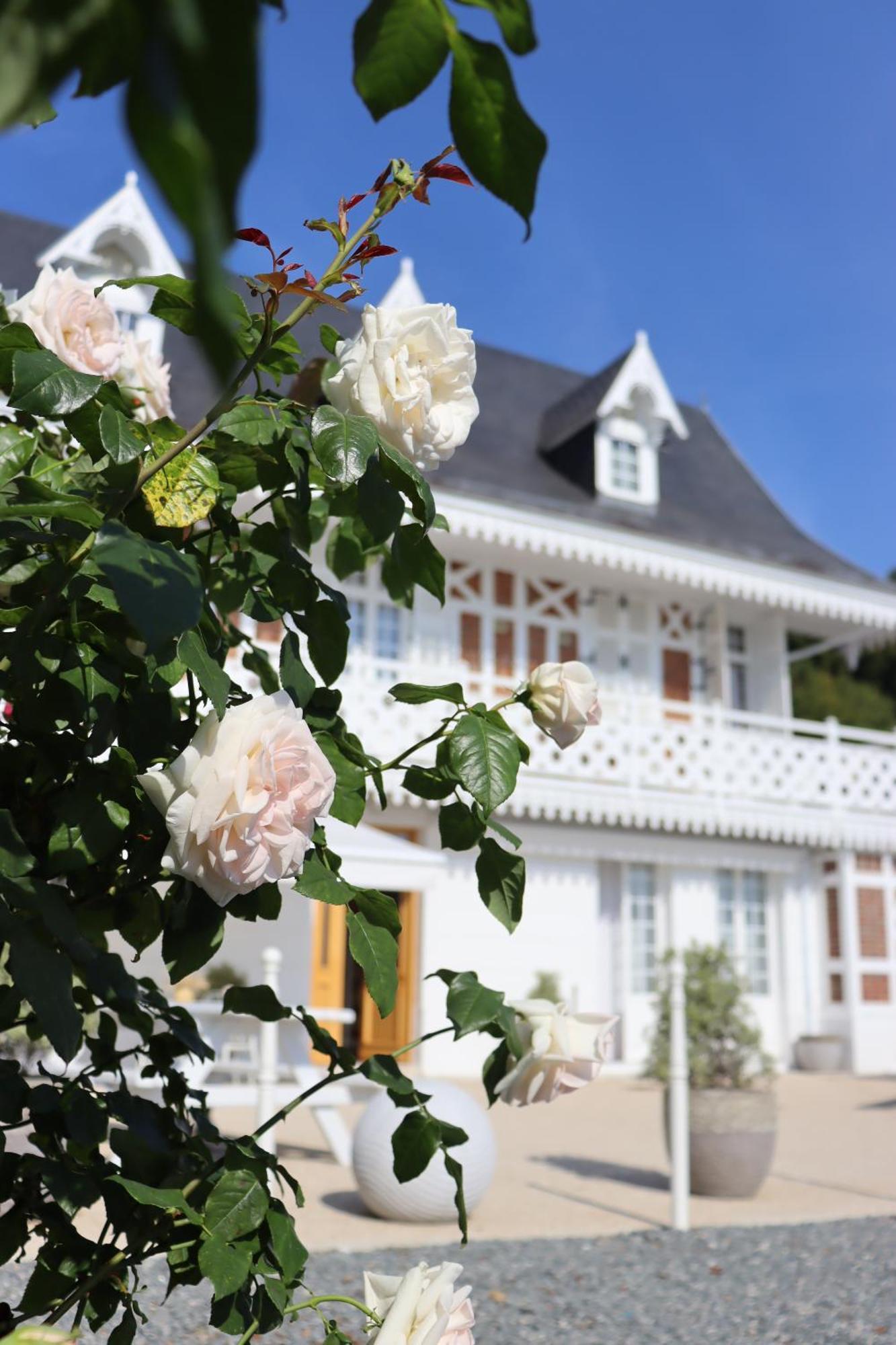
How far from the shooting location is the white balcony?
13602 mm

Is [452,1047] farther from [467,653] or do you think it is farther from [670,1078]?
[670,1078]

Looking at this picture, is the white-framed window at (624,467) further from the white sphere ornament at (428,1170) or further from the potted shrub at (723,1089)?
the white sphere ornament at (428,1170)

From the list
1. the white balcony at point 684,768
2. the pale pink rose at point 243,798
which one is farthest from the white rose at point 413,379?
the white balcony at point 684,768

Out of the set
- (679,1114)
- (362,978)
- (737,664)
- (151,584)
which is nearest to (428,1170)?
(679,1114)

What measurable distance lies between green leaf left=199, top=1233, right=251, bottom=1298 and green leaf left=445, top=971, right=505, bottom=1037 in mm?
281

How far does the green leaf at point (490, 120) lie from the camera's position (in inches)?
22.0

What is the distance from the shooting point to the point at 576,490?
16797 mm

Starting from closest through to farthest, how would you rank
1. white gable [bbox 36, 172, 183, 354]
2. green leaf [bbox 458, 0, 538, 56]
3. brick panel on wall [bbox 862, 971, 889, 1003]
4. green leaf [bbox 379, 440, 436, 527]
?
green leaf [bbox 458, 0, 538, 56] → green leaf [bbox 379, 440, 436, 527] → white gable [bbox 36, 172, 183, 354] → brick panel on wall [bbox 862, 971, 889, 1003]

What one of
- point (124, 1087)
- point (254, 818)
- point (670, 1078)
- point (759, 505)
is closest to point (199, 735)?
point (254, 818)

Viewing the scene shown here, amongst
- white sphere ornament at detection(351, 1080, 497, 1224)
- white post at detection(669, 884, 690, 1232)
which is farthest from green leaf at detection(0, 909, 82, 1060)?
white post at detection(669, 884, 690, 1232)

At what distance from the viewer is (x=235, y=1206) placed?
1.10 m

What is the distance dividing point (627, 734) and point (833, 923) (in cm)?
413

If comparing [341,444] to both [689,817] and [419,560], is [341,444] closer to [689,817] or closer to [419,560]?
[419,560]

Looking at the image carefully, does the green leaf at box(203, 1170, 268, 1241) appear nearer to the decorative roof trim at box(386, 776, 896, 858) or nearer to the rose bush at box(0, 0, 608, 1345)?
the rose bush at box(0, 0, 608, 1345)
